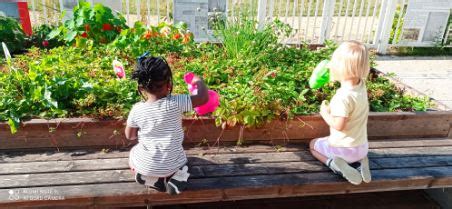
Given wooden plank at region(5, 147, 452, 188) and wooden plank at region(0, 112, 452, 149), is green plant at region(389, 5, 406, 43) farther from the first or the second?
wooden plank at region(5, 147, 452, 188)

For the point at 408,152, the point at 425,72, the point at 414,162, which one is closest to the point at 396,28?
the point at 425,72

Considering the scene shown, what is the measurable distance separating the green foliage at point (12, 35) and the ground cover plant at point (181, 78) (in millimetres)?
292

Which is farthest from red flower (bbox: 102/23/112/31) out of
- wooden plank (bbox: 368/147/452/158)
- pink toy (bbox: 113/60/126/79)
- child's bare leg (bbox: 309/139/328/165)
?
wooden plank (bbox: 368/147/452/158)

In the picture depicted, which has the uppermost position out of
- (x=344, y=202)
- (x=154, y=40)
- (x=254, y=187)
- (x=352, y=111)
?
(x=154, y=40)

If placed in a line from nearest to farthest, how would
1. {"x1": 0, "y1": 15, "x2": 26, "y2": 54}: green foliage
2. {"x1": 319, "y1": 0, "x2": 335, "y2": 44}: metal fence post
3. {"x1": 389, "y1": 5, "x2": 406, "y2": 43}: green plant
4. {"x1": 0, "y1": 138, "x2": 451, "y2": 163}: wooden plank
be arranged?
{"x1": 0, "y1": 138, "x2": 451, "y2": 163}: wooden plank → {"x1": 0, "y1": 15, "x2": 26, "y2": 54}: green foliage → {"x1": 319, "y1": 0, "x2": 335, "y2": 44}: metal fence post → {"x1": 389, "y1": 5, "x2": 406, "y2": 43}: green plant

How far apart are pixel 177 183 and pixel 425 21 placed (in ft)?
19.1

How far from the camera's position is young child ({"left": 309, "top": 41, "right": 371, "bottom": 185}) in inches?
86.9

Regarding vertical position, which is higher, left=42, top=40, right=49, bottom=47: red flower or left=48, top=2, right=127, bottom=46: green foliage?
left=48, top=2, right=127, bottom=46: green foliage

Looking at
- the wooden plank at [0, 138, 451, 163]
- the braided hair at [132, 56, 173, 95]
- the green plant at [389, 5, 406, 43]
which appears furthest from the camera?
the green plant at [389, 5, 406, 43]

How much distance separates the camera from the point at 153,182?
2164 mm

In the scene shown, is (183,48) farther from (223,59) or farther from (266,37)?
(266,37)

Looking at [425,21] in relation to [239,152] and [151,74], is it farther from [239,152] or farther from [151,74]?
[151,74]

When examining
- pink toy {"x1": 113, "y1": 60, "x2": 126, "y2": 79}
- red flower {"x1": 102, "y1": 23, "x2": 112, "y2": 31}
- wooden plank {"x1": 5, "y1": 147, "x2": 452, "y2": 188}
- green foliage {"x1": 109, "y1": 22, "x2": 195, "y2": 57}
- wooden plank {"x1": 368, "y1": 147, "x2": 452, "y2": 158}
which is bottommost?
wooden plank {"x1": 5, "y1": 147, "x2": 452, "y2": 188}

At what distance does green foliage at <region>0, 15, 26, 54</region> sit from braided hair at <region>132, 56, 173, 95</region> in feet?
8.09
